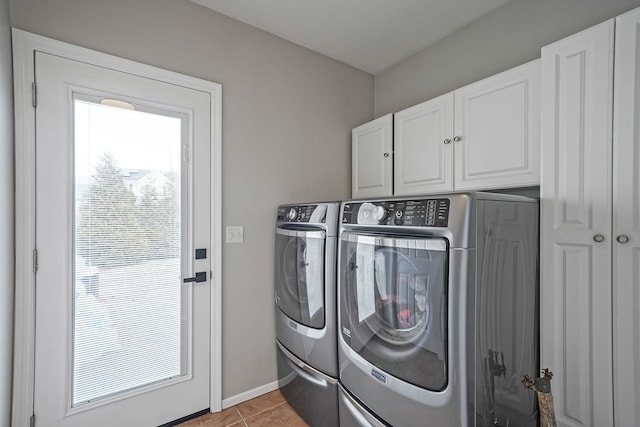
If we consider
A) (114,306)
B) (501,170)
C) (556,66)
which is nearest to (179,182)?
(114,306)

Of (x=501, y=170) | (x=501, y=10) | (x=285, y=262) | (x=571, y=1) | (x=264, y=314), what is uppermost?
(x=501, y=10)

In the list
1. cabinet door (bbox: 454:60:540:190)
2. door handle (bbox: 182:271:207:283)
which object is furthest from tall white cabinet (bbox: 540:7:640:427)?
door handle (bbox: 182:271:207:283)

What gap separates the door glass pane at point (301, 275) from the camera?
167 centimetres

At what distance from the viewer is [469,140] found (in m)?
1.75

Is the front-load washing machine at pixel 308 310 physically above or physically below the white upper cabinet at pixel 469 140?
below

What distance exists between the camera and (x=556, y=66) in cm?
131

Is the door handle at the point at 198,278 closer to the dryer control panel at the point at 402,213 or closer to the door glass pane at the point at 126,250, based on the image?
the door glass pane at the point at 126,250

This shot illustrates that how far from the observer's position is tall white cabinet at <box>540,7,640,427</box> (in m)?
1.12

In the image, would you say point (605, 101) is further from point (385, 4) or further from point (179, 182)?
point (179, 182)

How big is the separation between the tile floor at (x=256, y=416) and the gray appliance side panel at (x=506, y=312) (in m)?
1.18

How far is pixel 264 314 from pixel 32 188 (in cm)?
150

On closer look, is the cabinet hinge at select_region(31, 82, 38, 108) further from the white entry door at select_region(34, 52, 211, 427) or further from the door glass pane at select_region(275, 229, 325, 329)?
the door glass pane at select_region(275, 229, 325, 329)

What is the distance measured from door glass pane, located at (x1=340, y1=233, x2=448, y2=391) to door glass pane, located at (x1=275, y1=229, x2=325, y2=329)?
0.66 ft

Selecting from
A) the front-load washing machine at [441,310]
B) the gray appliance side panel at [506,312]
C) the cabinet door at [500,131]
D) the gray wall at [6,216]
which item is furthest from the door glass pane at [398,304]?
the gray wall at [6,216]
